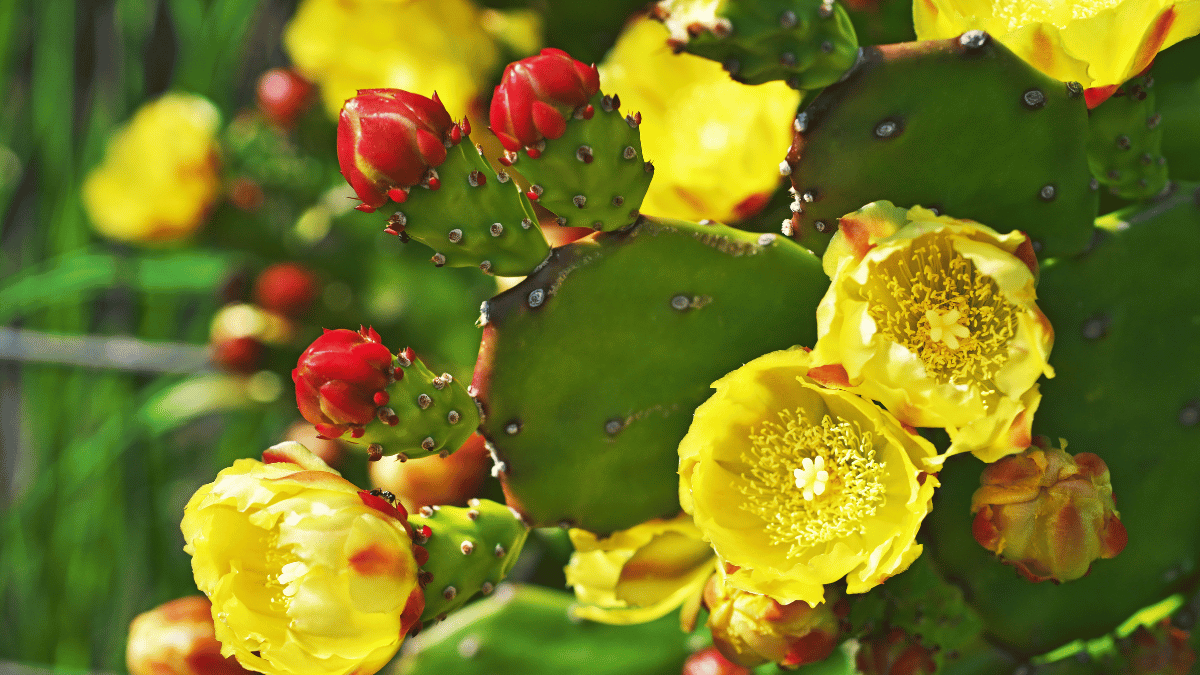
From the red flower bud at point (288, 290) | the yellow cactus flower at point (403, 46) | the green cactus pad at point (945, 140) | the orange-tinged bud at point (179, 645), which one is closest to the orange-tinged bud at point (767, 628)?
the green cactus pad at point (945, 140)

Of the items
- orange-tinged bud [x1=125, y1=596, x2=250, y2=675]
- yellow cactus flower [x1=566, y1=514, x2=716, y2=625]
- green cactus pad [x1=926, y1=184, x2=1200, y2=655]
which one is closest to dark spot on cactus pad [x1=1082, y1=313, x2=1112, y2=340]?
green cactus pad [x1=926, y1=184, x2=1200, y2=655]

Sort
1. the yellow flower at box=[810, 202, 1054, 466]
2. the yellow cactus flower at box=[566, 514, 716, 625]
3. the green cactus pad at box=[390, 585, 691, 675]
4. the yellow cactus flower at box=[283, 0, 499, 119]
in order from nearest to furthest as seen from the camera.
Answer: the yellow flower at box=[810, 202, 1054, 466] < the yellow cactus flower at box=[566, 514, 716, 625] < the green cactus pad at box=[390, 585, 691, 675] < the yellow cactus flower at box=[283, 0, 499, 119]

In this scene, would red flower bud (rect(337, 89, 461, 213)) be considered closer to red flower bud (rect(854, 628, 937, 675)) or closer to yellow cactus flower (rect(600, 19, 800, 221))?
yellow cactus flower (rect(600, 19, 800, 221))

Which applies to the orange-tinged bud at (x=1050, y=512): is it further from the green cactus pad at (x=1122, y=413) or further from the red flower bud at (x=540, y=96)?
the red flower bud at (x=540, y=96)

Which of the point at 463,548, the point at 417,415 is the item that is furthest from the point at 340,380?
the point at 463,548

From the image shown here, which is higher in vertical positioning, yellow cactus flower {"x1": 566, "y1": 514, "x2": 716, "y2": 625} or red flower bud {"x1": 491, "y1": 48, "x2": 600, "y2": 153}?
red flower bud {"x1": 491, "y1": 48, "x2": 600, "y2": 153}

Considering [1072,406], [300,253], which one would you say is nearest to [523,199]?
[1072,406]
